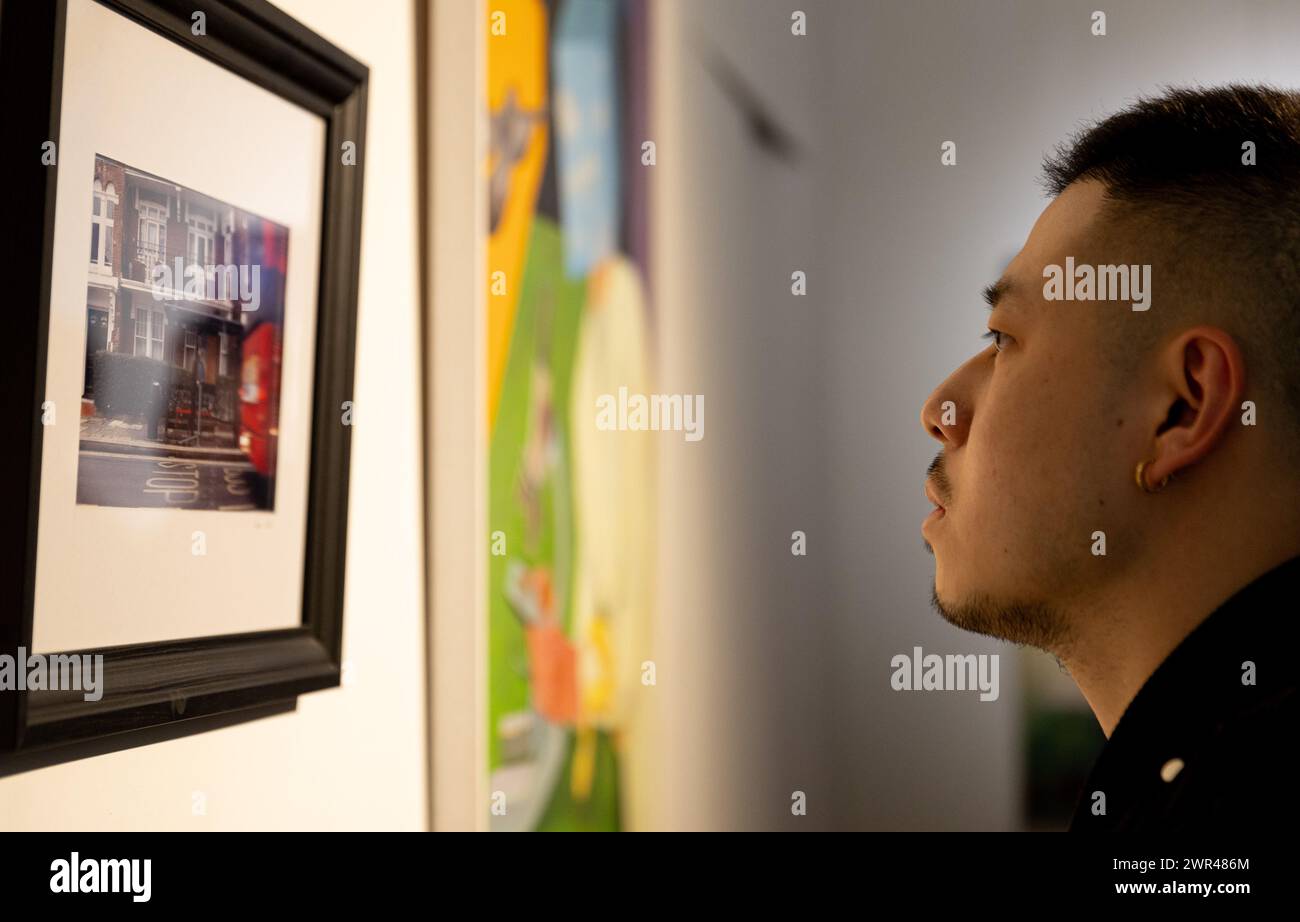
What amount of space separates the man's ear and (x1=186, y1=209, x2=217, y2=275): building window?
0.68 m

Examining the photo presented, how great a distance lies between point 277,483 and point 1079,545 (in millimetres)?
619

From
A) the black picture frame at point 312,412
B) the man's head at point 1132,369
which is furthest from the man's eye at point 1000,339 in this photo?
the black picture frame at point 312,412

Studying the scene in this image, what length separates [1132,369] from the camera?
30.5 inches

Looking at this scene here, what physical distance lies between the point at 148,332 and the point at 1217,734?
Result: 2.32 ft

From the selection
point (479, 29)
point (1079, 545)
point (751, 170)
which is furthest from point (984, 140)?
point (1079, 545)

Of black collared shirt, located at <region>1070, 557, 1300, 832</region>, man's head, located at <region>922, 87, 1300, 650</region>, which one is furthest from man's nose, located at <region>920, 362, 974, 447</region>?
black collared shirt, located at <region>1070, 557, 1300, 832</region>

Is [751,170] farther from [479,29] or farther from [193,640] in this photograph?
[193,640]

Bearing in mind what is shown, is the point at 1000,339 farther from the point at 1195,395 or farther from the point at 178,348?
the point at 178,348

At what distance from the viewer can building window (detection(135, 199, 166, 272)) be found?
0.71 m

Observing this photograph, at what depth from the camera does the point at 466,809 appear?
1154 millimetres

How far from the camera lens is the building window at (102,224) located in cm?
67

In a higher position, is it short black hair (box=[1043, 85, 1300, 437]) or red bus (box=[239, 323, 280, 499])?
short black hair (box=[1043, 85, 1300, 437])

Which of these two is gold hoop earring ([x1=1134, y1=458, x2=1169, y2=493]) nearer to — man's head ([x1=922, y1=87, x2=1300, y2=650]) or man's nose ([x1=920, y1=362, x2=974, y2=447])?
man's head ([x1=922, y1=87, x2=1300, y2=650])

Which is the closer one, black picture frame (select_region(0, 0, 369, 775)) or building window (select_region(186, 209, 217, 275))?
black picture frame (select_region(0, 0, 369, 775))
